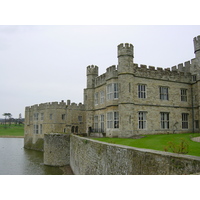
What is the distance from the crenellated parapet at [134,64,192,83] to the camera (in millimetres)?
23047

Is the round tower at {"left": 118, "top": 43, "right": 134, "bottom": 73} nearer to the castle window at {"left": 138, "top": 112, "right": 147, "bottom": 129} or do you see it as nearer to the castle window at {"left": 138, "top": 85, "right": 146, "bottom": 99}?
the castle window at {"left": 138, "top": 85, "right": 146, "bottom": 99}

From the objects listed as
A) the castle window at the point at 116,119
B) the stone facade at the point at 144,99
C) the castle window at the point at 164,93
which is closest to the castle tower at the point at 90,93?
the stone facade at the point at 144,99

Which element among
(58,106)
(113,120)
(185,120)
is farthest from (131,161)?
(58,106)

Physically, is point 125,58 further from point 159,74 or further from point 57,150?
point 57,150

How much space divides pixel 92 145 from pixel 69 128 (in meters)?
28.7

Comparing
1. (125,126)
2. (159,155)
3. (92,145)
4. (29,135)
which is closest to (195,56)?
(125,126)

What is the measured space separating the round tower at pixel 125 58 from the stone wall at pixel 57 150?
10.9 meters

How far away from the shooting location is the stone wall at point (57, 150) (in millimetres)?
24781

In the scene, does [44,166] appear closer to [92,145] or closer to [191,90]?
[92,145]

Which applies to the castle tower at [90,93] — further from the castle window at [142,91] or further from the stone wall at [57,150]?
the castle window at [142,91]

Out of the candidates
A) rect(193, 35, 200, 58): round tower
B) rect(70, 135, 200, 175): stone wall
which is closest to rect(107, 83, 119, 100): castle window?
rect(70, 135, 200, 175): stone wall

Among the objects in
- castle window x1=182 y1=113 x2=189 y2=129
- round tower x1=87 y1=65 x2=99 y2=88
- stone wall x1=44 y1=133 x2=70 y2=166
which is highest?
round tower x1=87 y1=65 x2=99 y2=88

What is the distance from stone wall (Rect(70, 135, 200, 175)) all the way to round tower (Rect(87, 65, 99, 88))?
16262 mm

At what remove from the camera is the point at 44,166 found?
24.7 metres
